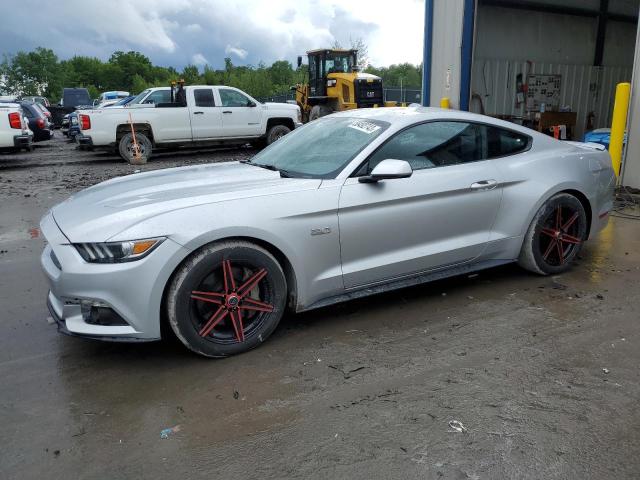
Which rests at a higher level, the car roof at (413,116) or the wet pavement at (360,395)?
the car roof at (413,116)

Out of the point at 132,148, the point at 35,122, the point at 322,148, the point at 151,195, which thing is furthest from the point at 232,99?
the point at 151,195

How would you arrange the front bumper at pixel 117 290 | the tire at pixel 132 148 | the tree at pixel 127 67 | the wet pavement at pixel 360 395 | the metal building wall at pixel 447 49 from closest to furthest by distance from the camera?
1. the wet pavement at pixel 360 395
2. the front bumper at pixel 117 290
3. the metal building wall at pixel 447 49
4. the tire at pixel 132 148
5. the tree at pixel 127 67

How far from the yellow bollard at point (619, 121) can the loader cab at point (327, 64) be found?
39.4 ft

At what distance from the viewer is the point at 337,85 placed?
18469 millimetres

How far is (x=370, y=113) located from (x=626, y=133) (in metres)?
6.10

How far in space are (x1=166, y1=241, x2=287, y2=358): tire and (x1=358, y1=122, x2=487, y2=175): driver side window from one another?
102 cm

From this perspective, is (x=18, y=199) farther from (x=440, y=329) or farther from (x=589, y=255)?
(x=589, y=255)

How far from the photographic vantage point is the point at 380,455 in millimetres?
2422

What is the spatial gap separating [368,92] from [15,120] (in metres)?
10.7

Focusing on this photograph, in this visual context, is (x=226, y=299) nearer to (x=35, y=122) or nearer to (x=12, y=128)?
(x=12, y=128)

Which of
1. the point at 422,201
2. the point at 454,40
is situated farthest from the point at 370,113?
the point at 454,40

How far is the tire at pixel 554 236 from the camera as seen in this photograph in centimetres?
448

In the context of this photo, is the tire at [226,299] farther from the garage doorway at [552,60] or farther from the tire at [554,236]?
the garage doorway at [552,60]

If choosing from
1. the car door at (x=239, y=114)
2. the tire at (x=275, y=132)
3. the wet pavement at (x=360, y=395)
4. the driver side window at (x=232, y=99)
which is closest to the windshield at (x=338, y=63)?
the tire at (x=275, y=132)
